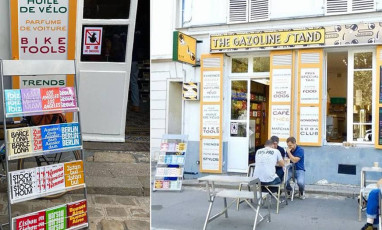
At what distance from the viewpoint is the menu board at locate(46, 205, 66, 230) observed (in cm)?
235

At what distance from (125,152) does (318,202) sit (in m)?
1.96

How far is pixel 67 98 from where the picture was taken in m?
2.43

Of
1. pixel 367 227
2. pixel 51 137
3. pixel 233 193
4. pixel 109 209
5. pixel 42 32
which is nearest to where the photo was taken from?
pixel 367 227

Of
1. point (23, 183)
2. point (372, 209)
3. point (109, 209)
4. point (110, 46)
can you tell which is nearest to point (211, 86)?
point (372, 209)

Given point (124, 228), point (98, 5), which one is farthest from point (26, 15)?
point (124, 228)

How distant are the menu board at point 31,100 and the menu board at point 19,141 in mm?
101

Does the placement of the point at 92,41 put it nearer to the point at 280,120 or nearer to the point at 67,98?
the point at 67,98

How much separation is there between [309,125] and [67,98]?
1197 millimetres

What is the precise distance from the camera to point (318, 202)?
6.15 ft

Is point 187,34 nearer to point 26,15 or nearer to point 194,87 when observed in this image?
point 194,87

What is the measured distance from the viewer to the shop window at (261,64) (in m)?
1.81

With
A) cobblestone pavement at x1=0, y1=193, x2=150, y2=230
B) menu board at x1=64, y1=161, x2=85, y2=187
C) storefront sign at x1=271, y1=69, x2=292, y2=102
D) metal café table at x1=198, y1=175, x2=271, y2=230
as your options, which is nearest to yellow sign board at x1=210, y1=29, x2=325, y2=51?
storefront sign at x1=271, y1=69, x2=292, y2=102

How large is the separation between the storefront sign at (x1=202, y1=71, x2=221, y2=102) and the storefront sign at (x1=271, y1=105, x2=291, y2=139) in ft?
0.73

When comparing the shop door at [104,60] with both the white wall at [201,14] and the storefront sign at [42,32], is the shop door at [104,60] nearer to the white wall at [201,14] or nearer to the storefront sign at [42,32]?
the storefront sign at [42,32]
